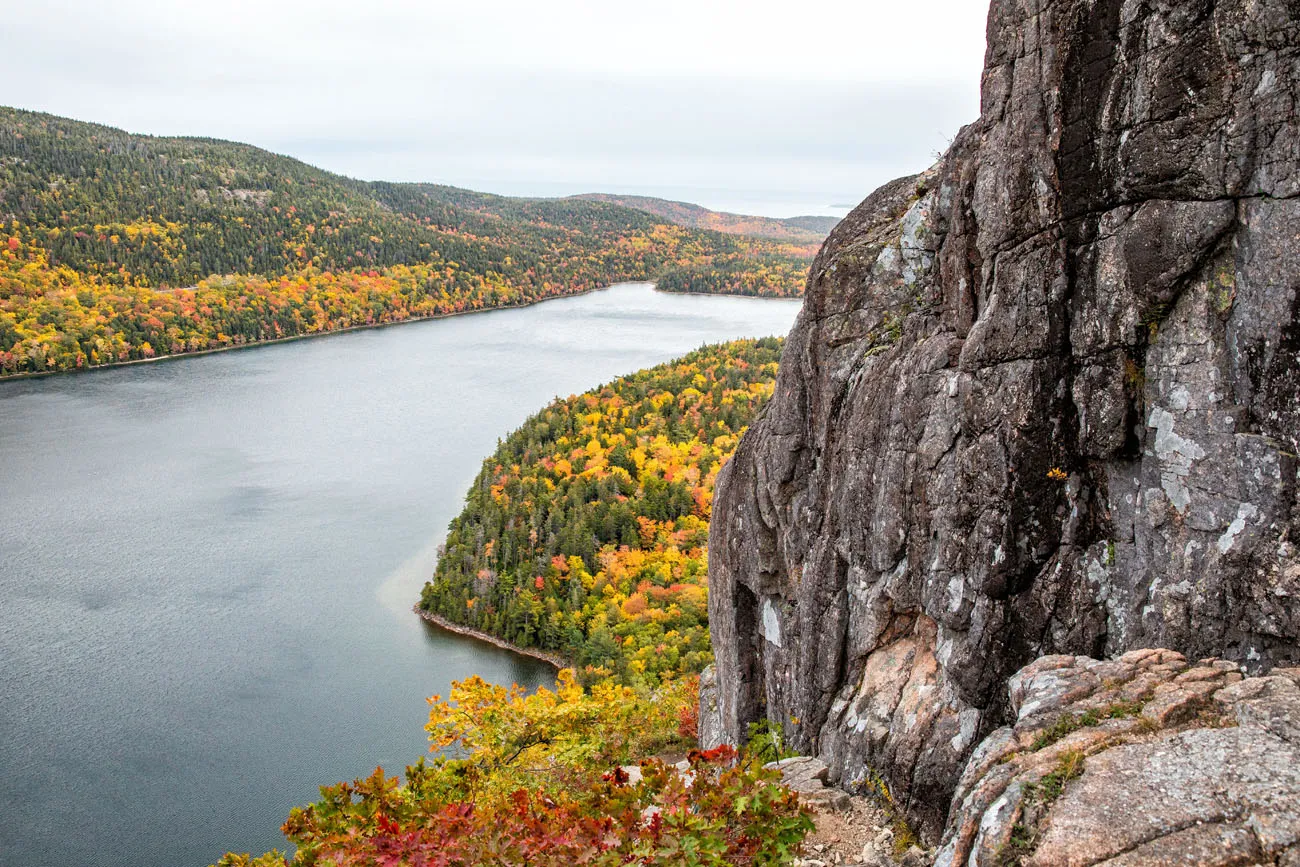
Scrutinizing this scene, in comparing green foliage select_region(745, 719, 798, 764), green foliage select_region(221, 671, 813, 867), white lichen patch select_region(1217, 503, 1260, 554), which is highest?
white lichen patch select_region(1217, 503, 1260, 554)

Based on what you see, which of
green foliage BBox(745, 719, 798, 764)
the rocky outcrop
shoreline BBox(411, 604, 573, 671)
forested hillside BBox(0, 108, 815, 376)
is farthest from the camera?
forested hillside BBox(0, 108, 815, 376)

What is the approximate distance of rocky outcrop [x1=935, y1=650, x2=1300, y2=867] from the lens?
521cm

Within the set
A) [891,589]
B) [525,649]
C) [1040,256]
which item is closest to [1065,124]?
[1040,256]

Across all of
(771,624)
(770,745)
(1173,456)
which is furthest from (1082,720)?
(771,624)

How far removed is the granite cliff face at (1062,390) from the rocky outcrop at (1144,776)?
94 cm

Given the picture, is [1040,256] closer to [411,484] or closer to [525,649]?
[525,649]

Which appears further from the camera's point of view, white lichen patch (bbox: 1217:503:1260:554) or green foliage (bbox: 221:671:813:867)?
green foliage (bbox: 221:671:813:867)

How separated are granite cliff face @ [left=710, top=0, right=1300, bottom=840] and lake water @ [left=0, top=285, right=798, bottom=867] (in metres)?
29.2

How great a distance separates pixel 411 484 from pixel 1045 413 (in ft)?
213

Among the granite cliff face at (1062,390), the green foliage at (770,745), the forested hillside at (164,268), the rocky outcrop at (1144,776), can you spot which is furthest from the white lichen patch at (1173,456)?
the forested hillside at (164,268)

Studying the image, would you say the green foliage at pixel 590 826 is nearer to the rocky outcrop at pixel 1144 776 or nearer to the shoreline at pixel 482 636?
the rocky outcrop at pixel 1144 776

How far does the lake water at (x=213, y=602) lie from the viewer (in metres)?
33.6

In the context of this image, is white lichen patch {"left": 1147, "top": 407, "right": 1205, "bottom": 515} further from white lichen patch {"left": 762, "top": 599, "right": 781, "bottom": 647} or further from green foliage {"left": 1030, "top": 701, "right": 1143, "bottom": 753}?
white lichen patch {"left": 762, "top": 599, "right": 781, "bottom": 647}

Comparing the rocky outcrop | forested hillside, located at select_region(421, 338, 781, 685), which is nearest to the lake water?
forested hillside, located at select_region(421, 338, 781, 685)
